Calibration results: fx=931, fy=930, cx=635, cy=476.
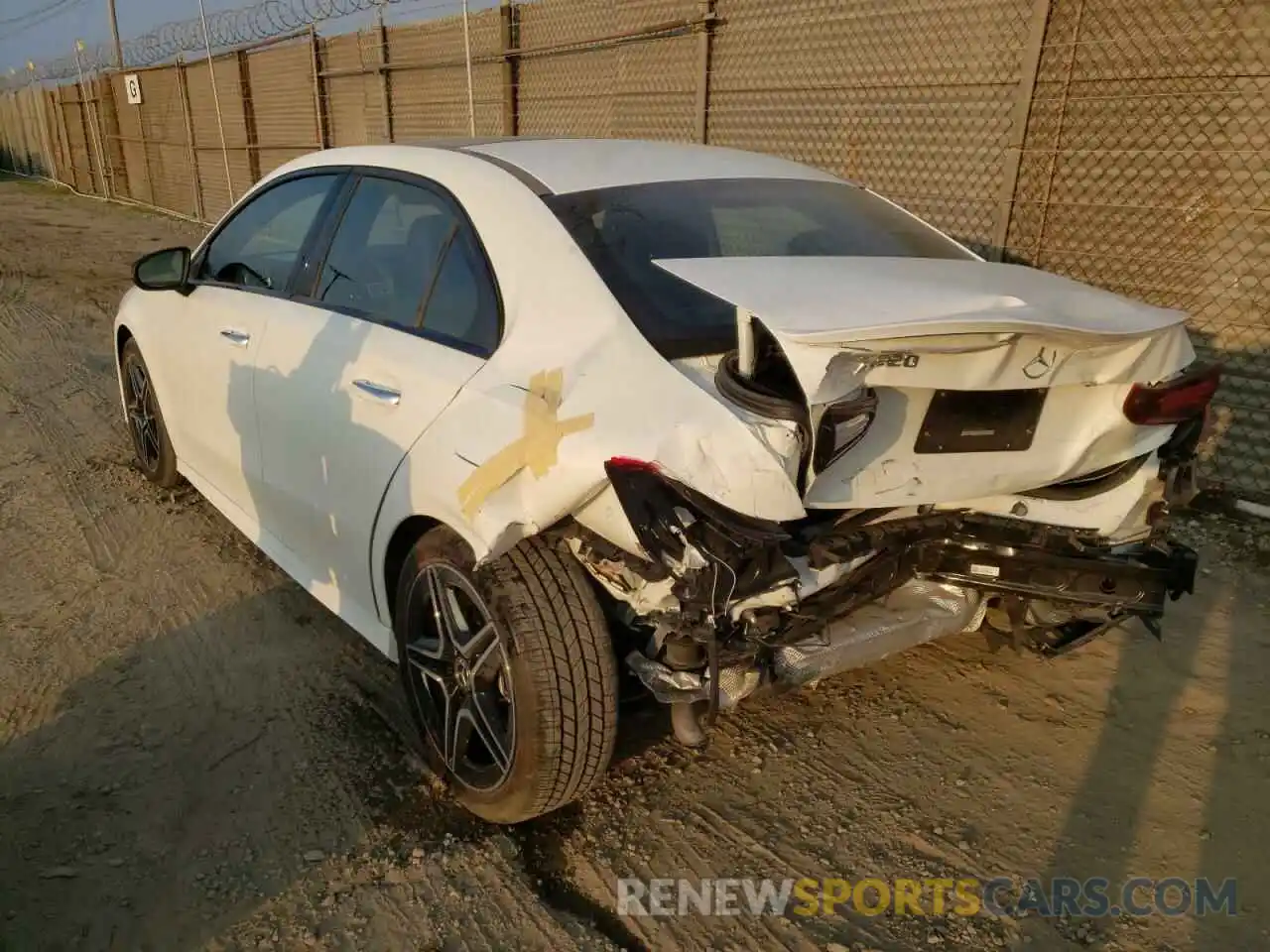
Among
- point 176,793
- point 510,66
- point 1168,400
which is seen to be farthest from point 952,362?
point 510,66

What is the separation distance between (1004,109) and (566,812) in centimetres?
501

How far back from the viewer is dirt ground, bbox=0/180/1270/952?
2.34 meters

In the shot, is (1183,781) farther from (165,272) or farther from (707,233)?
(165,272)

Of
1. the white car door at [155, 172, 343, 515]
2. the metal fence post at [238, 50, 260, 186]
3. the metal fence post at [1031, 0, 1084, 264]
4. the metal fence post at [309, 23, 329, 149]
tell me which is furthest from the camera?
the metal fence post at [238, 50, 260, 186]

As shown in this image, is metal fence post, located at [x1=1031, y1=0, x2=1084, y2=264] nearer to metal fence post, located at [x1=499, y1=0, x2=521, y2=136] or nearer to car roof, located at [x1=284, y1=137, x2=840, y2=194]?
car roof, located at [x1=284, y1=137, x2=840, y2=194]

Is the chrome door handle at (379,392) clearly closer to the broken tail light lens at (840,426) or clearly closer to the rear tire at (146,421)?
the broken tail light lens at (840,426)

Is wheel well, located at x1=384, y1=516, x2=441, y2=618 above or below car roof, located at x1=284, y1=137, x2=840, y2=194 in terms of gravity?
below

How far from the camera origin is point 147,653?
3.48 m

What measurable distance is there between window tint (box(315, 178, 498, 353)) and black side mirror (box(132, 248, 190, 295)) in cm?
122

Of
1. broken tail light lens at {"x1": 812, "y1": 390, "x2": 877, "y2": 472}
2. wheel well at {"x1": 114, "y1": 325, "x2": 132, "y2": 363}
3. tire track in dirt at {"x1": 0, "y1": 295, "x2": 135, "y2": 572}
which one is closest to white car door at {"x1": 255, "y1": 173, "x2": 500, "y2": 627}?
broken tail light lens at {"x1": 812, "y1": 390, "x2": 877, "y2": 472}

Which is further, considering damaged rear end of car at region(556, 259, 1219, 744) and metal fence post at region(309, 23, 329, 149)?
metal fence post at region(309, 23, 329, 149)

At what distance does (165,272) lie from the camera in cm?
423

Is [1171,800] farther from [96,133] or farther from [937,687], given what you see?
[96,133]

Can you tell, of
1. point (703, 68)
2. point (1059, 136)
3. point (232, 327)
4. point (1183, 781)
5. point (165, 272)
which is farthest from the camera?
point (703, 68)
